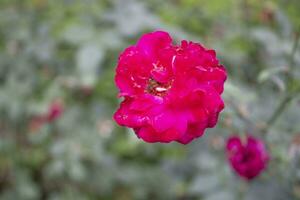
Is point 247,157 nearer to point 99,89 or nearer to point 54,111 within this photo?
point 54,111

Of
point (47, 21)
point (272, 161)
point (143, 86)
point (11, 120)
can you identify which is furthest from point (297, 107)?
point (11, 120)

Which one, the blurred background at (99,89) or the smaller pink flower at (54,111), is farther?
the smaller pink flower at (54,111)

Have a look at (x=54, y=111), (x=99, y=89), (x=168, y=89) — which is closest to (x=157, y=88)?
(x=168, y=89)

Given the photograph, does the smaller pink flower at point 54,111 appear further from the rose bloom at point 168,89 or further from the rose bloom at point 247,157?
the rose bloom at point 168,89

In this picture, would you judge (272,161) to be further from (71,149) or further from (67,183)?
(67,183)

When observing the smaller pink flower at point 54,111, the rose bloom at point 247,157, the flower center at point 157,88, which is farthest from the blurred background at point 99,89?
the flower center at point 157,88

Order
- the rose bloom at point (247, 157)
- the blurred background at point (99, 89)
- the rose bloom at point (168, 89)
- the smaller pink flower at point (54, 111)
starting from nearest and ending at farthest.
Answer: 1. the rose bloom at point (168, 89)
2. the rose bloom at point (247, 157)
3. the blurred background at point (99, 89)
4. the smaller pink flower at point (54, 111)

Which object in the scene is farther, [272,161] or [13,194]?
[13,194]
